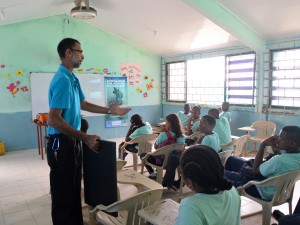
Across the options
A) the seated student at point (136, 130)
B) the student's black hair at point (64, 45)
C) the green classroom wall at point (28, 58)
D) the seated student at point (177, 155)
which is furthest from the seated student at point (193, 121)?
the student's black hair at point (64, 45)

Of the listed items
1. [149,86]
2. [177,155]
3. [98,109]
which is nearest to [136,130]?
[177,155]

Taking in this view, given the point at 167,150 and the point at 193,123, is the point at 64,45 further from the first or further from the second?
the point at 193,123

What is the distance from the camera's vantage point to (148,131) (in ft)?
13.5

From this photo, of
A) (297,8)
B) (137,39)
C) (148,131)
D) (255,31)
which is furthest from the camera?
(137,39)

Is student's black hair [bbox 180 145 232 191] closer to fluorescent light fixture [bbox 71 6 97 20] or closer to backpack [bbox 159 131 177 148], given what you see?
backpack [bbox 159 131 177 148]

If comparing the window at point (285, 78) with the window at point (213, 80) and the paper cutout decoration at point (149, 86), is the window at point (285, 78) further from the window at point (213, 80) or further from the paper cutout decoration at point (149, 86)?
the paper cutout decoration at point (149, 86)

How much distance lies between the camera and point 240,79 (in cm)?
581

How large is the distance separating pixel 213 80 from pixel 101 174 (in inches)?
203

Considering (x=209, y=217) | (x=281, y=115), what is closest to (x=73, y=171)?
(x=209, y=217)

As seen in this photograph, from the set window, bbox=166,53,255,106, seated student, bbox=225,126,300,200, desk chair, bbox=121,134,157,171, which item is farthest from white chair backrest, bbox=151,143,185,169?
window, bbox=166,53,255,106

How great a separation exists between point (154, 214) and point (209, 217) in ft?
1.71

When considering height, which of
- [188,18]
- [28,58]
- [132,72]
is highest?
[188,18]

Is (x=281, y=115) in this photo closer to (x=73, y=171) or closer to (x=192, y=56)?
(x=192, y=56)

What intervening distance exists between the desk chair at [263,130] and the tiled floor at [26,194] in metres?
1.39
